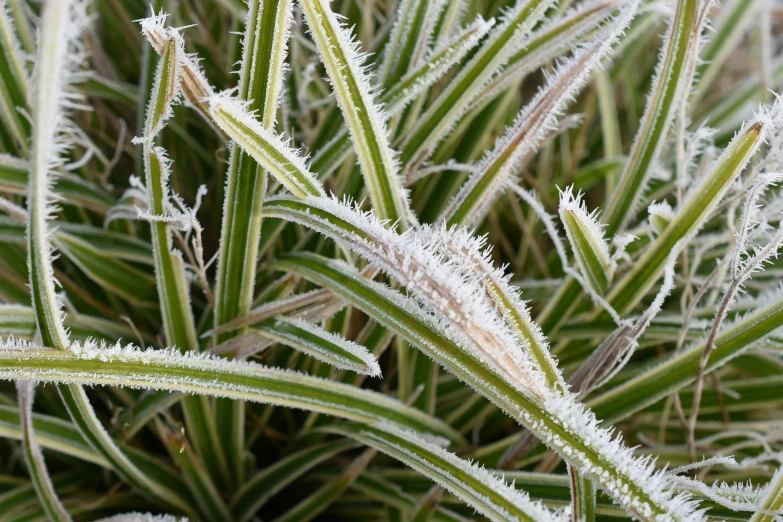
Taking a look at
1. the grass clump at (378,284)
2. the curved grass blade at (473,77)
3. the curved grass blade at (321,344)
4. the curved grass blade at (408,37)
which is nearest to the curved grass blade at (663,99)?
the grass clump at (378,284)

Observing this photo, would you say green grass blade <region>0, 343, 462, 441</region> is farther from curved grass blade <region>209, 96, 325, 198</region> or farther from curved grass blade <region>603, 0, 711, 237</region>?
curved grass blade <region>603, 0, 711, 237</region>

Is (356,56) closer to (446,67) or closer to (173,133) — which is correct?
(446,67)

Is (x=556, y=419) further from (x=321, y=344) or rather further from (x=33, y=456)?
(x=33, y=456)

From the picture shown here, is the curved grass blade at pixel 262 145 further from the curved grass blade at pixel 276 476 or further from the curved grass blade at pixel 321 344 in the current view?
the curved grass blade at pixel 276 476

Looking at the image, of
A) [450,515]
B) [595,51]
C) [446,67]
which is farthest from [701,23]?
[450,515]

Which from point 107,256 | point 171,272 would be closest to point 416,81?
point 171,272
